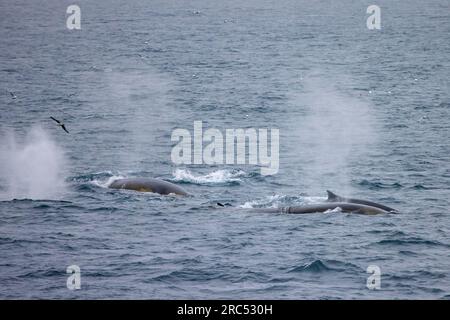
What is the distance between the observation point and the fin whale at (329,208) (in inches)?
1714

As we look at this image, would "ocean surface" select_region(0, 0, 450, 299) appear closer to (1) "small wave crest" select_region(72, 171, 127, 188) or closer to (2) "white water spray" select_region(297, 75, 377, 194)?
(1) "small wave crest" select_region(72, 171, 127, 188)

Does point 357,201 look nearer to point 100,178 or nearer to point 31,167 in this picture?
point 100,178

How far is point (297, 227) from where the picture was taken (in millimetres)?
41125

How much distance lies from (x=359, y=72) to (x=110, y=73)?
111 feet

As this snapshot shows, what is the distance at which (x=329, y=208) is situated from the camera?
43750 mm

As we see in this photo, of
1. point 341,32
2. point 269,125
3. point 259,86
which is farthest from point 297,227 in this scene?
point 341,32

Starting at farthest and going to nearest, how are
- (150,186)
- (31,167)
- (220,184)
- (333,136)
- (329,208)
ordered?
(333,136)
(31,167)
(220,184)
(150,186)
(329,208)

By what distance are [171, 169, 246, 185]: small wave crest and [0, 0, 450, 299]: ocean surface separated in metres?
0.14

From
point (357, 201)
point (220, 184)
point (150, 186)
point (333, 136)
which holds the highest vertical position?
point (333, 136)

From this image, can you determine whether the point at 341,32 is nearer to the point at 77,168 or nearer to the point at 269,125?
the point at 269,125

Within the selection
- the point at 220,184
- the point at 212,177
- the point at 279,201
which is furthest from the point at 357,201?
the point at 212,177

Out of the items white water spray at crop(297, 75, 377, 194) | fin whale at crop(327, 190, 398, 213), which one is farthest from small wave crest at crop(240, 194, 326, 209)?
white water spray at crop(297, 75, 377, 194)

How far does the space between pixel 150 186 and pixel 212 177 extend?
609cm

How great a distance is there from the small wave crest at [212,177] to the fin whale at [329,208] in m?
7.90
